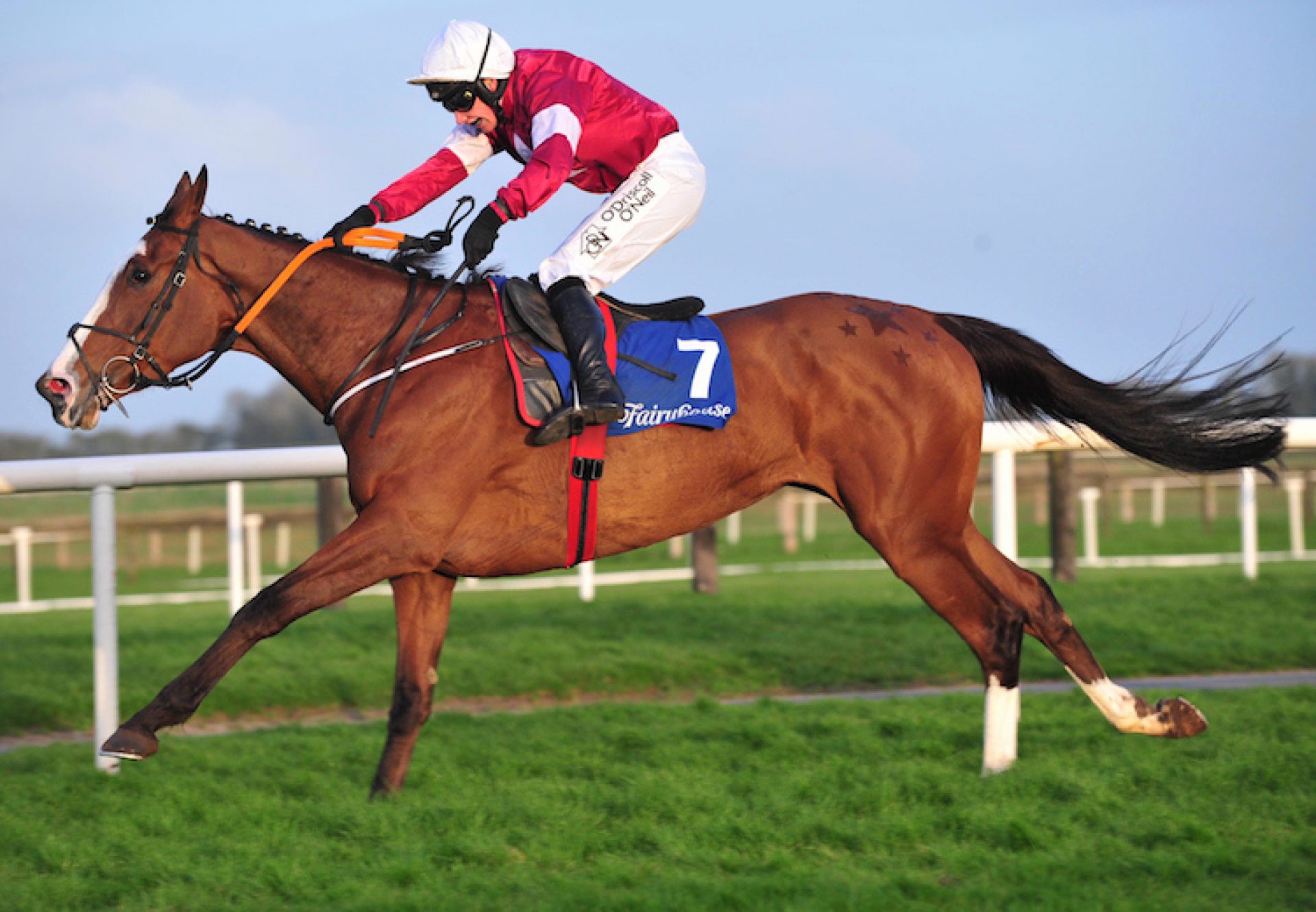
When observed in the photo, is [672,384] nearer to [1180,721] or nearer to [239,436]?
[1180,721]

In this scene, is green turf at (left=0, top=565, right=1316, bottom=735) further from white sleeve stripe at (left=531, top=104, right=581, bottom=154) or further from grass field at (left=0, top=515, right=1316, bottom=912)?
white sleeve stripe at (left=531, top=104, right=581, bottom=154)

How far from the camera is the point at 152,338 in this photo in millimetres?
4258

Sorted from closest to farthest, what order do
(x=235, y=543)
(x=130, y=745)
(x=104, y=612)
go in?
1. (x=130, y=745)
2. (x=104, y=612)
3. (x=235, y=543)

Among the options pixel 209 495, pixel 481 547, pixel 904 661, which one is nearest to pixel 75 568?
pixel 209 495

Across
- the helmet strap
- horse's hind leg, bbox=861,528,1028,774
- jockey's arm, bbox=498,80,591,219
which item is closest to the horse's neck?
jockey's arm, bbox=498,80,591,219

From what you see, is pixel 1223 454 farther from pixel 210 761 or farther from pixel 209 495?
pixel 209 495

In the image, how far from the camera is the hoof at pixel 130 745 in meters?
3.73

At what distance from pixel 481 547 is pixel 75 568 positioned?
17.5 m

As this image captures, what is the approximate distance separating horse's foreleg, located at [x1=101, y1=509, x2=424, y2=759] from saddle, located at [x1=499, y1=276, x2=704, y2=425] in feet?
1.96

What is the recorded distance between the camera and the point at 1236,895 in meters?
3.05

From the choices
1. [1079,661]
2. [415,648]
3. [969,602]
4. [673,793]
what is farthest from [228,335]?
[1079,661]

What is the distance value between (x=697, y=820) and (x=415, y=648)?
1298mm

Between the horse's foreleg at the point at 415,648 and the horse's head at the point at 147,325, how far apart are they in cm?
104

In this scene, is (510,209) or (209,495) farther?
(209,495)
